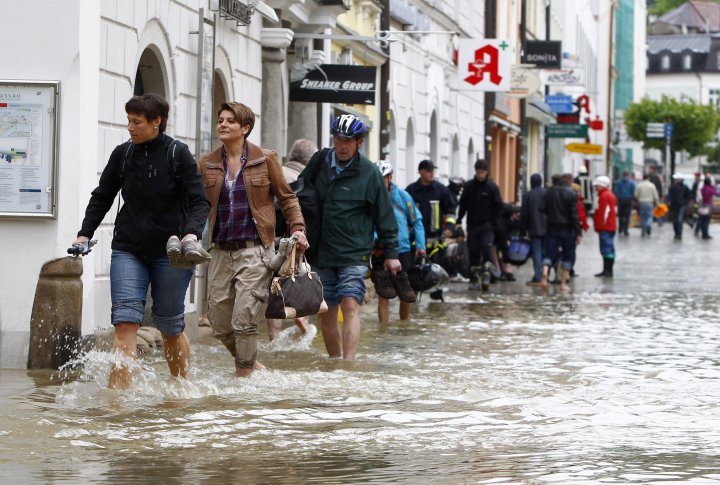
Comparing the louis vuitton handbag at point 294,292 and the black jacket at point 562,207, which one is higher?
the black jacket at point 562,207

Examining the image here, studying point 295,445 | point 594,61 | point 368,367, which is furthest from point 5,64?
point 594,61

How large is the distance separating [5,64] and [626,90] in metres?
92.8

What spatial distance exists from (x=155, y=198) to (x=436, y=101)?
24.2 m

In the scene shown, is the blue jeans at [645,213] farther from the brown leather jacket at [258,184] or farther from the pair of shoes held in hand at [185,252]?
the pair of shoes held in hand at [185,252]

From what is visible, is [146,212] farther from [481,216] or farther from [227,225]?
[481,216]

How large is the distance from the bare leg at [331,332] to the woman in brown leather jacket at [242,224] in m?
1.62

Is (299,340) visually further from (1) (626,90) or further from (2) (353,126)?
(1) (626,90)

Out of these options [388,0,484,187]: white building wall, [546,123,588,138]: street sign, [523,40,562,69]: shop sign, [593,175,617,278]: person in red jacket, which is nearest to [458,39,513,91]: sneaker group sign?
[388,0,484,187]: white building wall

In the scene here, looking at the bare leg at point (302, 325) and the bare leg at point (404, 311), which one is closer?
the bare leg at point (302, 325)

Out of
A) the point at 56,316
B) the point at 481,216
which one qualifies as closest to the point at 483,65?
the point at 481,216

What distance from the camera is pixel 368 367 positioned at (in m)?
11.8

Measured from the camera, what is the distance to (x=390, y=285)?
573 inches

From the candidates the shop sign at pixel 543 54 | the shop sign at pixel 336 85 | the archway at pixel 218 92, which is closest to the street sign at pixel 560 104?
the shop sign at pixel 543 54

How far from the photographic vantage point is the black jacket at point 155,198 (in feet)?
30.5
